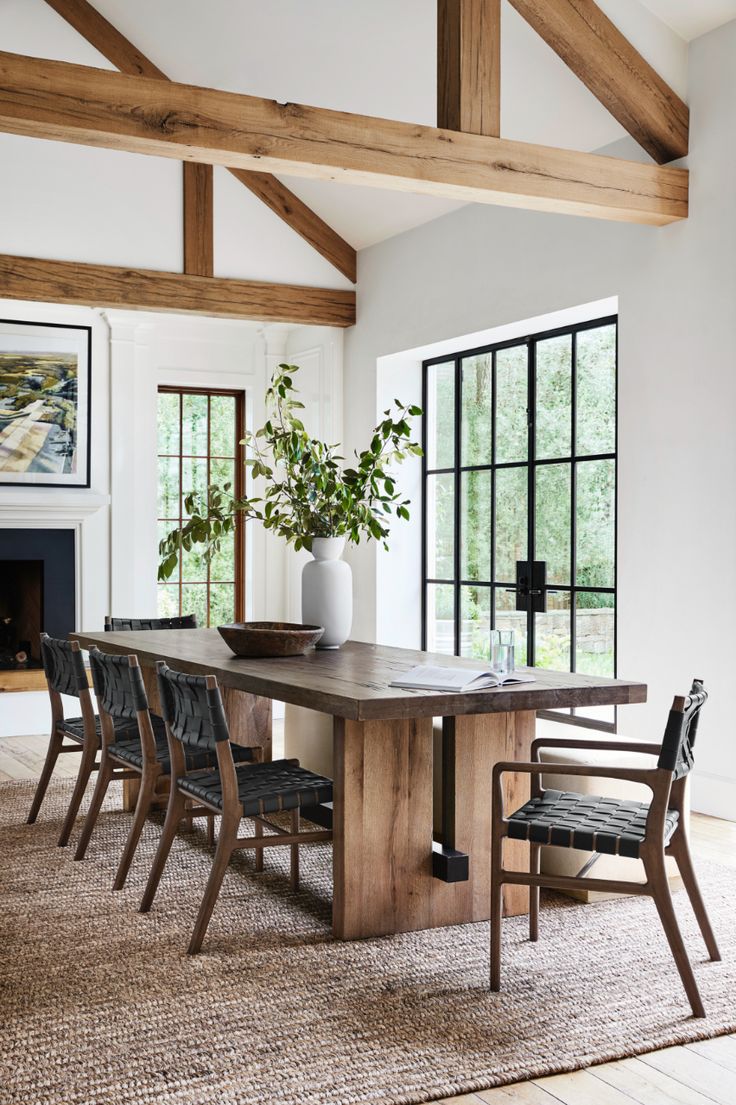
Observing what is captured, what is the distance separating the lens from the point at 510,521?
658 cm

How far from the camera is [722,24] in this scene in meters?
4.77

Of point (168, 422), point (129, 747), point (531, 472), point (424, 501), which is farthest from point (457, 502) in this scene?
point (129, 747)

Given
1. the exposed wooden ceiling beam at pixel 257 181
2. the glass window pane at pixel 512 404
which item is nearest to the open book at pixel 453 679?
the glass window pane at pixel 512 404

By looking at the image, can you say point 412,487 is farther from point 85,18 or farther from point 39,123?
point 39,123

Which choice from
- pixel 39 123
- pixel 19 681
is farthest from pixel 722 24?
pixel 19 681

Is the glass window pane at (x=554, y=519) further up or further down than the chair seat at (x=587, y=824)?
further up

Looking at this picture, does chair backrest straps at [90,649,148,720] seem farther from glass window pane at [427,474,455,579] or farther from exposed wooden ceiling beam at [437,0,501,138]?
glass window pane at [427,474,455,579]

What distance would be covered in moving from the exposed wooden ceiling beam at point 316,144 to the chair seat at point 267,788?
87.9 inches

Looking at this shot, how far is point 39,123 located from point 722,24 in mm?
2849

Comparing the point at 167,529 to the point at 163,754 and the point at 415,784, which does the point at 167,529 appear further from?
the point at 415,784

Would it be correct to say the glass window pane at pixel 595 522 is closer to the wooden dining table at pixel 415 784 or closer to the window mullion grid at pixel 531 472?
the window mullion grid at pixel 531 472

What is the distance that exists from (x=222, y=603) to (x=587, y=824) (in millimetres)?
5519

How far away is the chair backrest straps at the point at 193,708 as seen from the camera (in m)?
3.17

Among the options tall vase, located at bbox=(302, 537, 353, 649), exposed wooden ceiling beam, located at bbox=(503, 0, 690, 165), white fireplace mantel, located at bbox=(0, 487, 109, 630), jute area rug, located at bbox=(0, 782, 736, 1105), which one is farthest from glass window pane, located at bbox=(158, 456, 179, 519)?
jute area rug, located at bbox=(0, 782, 736, 1105)
